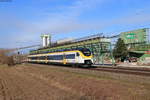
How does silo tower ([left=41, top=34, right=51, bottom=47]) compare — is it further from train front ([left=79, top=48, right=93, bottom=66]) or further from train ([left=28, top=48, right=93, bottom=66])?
train front ([left=79, top=48, right=93, bottom=66])

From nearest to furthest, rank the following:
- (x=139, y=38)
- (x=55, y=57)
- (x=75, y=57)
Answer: (x=75, y=57) → (x=55, y=57) → (x=139, y=38)

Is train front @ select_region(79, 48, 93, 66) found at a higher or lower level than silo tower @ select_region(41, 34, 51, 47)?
lower

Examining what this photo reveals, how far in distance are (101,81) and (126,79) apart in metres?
2.11

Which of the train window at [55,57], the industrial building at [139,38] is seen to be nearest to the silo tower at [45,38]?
the industrial building at [139,38]

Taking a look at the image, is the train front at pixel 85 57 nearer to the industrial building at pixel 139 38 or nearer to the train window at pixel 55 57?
the train window at pixel 55 57

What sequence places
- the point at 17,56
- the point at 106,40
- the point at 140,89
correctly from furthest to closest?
the point at 17,56
the point at 106,40
the point at 140,89

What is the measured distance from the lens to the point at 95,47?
3744 centimetres

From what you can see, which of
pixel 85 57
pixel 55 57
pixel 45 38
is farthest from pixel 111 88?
pixel 45 38

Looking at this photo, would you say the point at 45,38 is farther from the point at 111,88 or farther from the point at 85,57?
the point at 111,88

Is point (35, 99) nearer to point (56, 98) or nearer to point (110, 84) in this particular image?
point (56, 98)

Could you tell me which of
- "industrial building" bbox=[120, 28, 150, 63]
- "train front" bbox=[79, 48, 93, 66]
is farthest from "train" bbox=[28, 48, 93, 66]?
"industrial building" bbox=[120, 28, 150, 63]

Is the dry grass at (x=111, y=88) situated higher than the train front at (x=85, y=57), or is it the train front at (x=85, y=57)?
the train front at (x=85, y=57)

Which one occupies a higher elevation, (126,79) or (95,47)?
(95,47)

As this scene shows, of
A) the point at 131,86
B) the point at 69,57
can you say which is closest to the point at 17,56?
the point at 69,57
